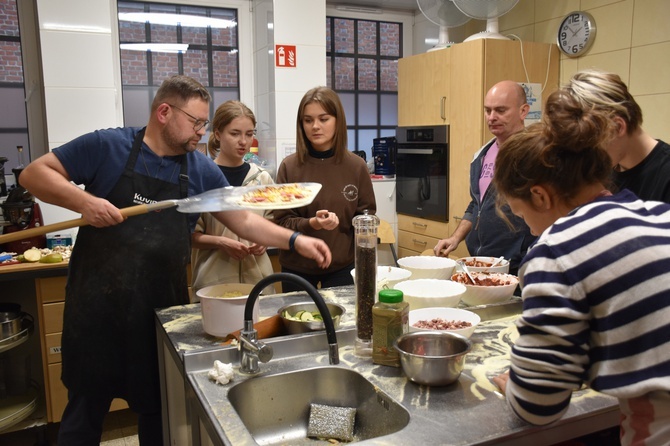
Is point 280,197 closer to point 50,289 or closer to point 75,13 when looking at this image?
point 50,289

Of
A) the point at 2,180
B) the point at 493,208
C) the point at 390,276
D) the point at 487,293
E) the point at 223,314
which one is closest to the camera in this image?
the point at 223,314

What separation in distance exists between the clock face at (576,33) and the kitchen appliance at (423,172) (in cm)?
101

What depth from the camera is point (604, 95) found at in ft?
4.69

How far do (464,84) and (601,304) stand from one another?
324cm

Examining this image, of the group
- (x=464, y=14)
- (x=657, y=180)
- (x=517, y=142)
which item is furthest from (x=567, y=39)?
(x=517, y=142)

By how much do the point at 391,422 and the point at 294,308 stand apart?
0.64 m

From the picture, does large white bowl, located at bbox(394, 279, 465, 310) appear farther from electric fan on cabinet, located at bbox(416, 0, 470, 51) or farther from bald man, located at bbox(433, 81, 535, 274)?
electric fan on cabinet, located at bbox(416, 0, 470, 51)

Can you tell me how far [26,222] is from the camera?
317 centimetres

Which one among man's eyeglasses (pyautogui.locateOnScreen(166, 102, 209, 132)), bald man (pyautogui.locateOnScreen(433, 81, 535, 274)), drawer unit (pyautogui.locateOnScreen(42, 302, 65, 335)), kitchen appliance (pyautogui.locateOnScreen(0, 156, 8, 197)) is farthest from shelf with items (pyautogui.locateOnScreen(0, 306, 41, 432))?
bald man (pyautogui.locateOnScreen(433, 81, 535, 274))

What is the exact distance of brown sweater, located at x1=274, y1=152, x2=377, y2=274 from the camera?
2.66 meters

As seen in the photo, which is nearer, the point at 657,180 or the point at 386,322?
the point at 386,322

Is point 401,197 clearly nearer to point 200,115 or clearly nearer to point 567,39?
point 567,39

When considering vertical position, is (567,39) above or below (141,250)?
above

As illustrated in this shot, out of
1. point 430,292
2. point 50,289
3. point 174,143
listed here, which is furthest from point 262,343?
point 50,289
